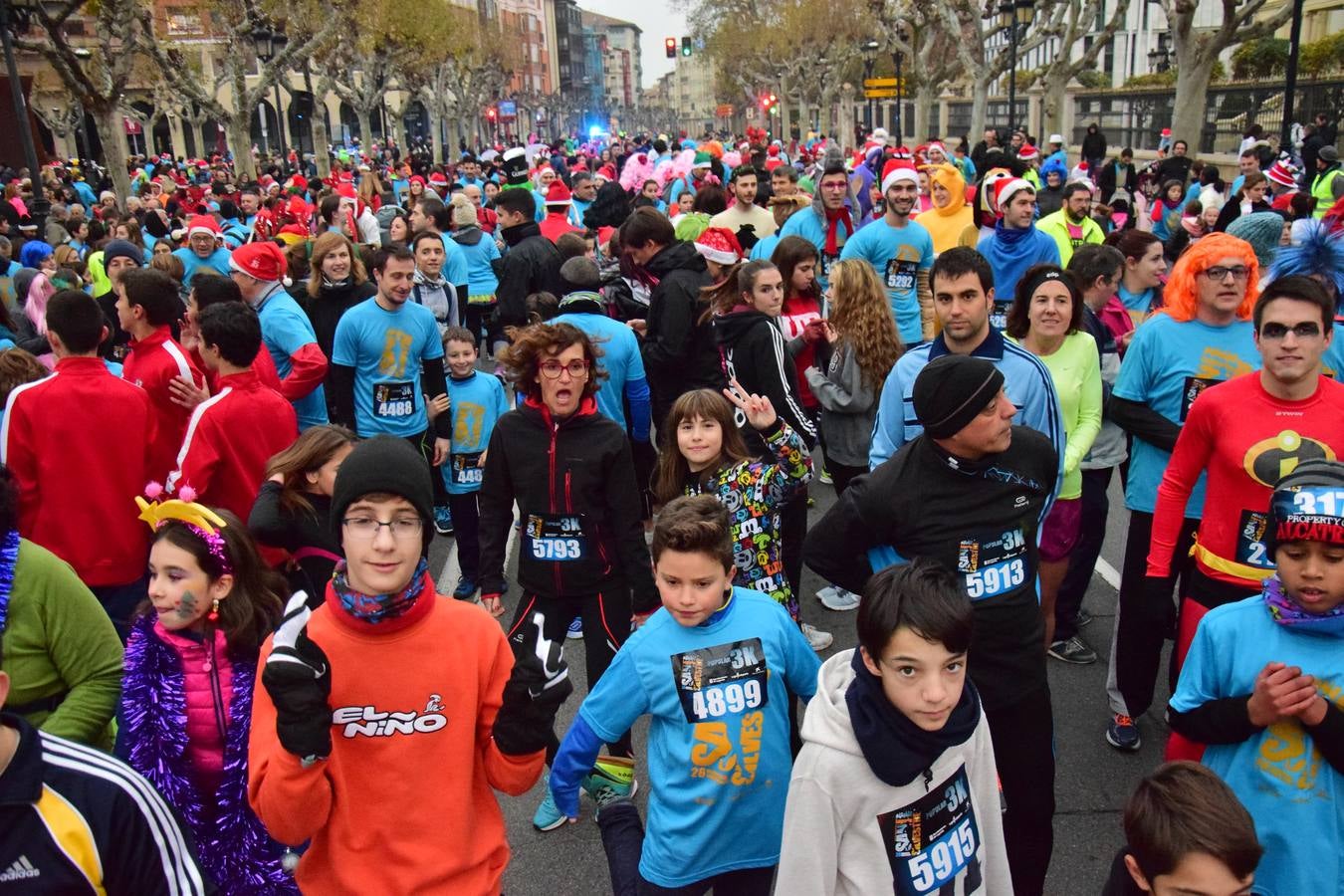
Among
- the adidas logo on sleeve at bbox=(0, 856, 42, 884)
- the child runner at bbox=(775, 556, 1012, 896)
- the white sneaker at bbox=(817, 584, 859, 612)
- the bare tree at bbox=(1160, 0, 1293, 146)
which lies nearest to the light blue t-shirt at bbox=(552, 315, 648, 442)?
the white sneaker at bbox=(817, 584, 859, 612)

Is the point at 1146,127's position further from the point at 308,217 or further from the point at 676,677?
the point at 676,677

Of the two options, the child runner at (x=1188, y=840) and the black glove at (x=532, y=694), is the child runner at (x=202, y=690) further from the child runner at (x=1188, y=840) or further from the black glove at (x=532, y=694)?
the child runner at (x=1188, y=840)

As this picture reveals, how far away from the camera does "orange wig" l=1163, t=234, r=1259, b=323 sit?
427 centimetres

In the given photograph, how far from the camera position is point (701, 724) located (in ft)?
10.1

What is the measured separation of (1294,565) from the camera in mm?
2732

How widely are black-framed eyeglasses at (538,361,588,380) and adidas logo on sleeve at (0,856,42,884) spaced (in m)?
2.57

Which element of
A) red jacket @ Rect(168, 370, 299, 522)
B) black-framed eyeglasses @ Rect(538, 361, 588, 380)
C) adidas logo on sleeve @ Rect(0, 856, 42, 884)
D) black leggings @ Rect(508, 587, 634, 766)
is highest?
black-framed eyeglasses @ Rect(538, 361, 588, 380)

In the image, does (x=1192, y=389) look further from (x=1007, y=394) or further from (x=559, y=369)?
(x=559, y=369)

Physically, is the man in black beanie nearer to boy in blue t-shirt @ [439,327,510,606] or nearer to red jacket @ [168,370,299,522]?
red jacket @ [168,370,299,522]

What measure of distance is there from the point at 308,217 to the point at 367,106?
34.5m

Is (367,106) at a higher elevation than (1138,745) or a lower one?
higher

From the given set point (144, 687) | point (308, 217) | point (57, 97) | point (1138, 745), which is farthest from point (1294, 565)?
point (57, 97)

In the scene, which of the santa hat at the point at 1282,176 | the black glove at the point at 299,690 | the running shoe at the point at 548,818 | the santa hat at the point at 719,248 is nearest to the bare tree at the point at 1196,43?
the santa hat at the point at 1282,176

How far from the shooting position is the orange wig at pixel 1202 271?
4270 mm
